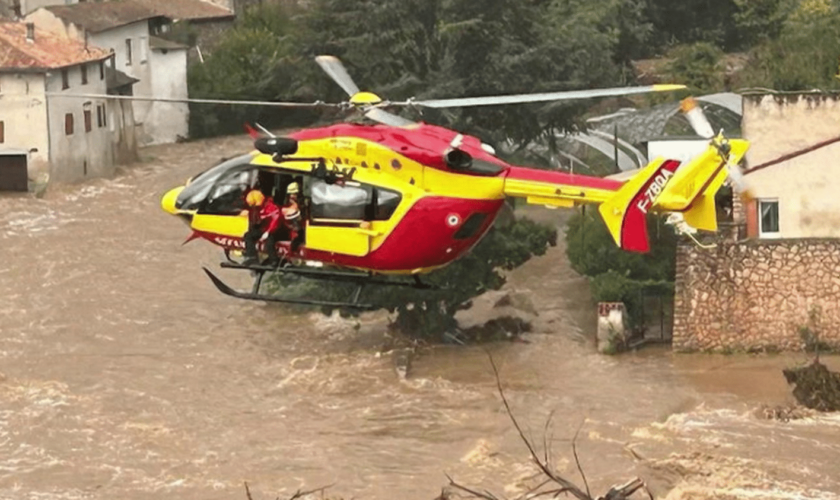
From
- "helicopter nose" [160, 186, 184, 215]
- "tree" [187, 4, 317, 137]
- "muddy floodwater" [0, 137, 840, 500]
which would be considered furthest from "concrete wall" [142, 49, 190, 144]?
"helicopter nose" [160, 186, 184, 215]

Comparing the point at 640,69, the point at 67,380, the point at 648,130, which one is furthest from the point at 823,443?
the point at 640,69

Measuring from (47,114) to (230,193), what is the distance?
75.5 ft

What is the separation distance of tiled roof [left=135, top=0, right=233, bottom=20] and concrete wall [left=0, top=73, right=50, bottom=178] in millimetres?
11660

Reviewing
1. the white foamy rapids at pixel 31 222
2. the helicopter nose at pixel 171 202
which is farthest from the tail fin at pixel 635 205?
the white foamy rapids at pixel 31 222

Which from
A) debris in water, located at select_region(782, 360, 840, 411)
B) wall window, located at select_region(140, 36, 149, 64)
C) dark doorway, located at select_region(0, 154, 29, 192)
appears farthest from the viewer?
wall window, located at select_region(140, 36, 149, 64)

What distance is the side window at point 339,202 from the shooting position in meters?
25.3

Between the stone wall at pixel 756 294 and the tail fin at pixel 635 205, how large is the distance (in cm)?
778

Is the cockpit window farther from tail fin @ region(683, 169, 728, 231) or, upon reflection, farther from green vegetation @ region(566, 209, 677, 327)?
green vegetation @ region(566, 209, 677, 327)

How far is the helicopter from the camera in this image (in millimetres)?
25000

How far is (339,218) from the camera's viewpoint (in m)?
25.4

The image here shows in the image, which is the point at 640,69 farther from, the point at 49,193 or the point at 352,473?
the point at 352,473

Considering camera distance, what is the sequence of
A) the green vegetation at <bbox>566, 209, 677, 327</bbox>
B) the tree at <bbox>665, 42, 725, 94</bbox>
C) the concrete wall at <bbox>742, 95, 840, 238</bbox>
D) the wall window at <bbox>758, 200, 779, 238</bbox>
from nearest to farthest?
the concrete wall at <bbox>742, 95, 840, 238</bbox>
the green vegetation at <bbox>566, 209, 677, 327</bbox>
the wall window at <bbox>758, 200, 779, 238</bbox>
the tree at <bbox>665, 42, 725, 94</bbox>

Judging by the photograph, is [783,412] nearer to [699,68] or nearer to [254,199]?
[254,199]

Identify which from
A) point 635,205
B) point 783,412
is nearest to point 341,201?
point 635,205
